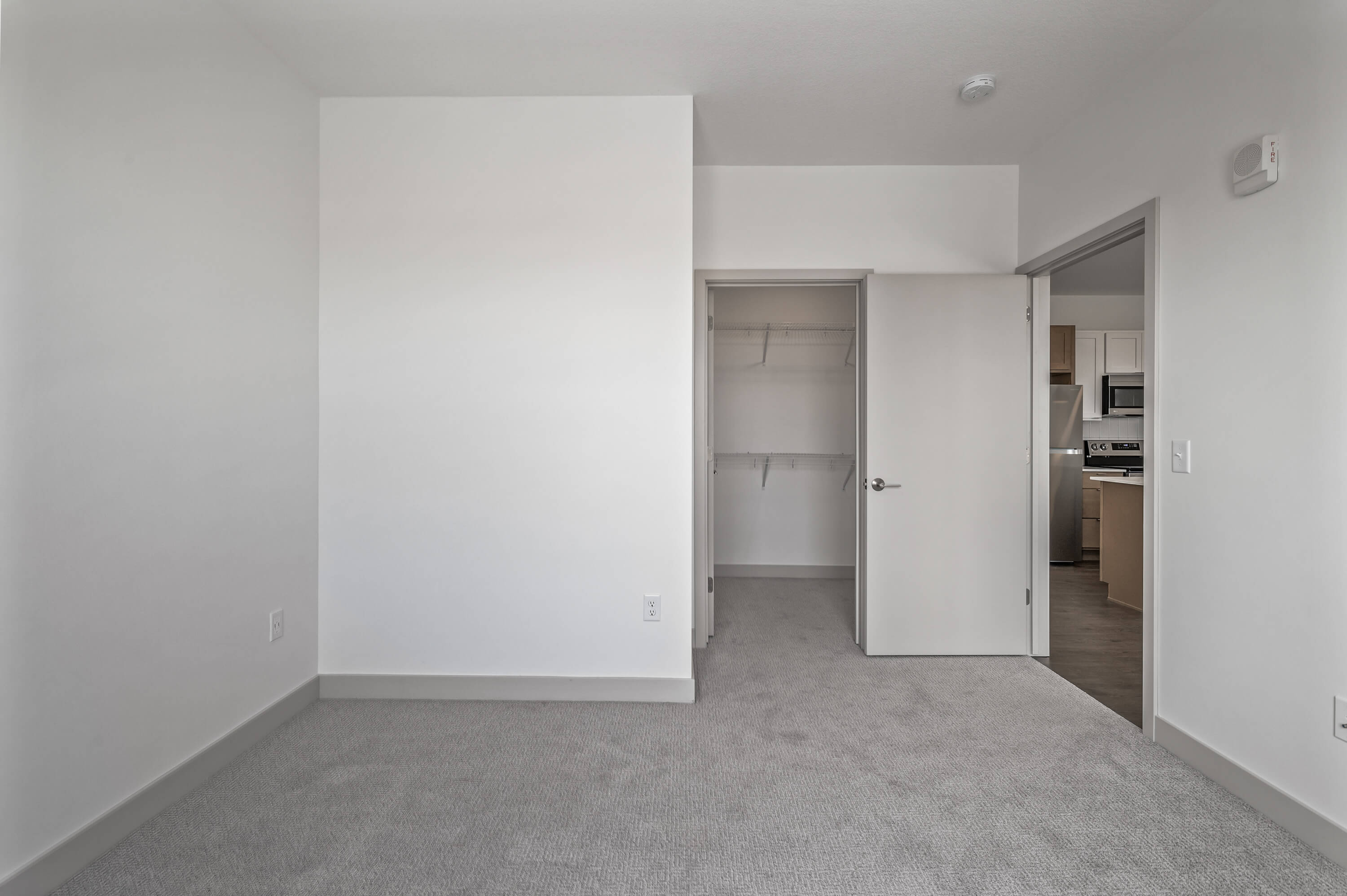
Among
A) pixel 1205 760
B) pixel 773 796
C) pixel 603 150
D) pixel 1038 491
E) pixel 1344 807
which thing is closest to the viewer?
pixel 1344 807

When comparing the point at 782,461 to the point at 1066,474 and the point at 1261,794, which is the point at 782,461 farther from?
the point at 1261,794

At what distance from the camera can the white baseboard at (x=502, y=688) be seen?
9.27 ft

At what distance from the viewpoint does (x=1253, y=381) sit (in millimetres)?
2018

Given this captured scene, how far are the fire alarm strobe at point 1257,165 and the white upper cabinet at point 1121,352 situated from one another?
15.6 feet

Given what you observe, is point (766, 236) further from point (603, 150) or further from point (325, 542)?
point (325, 542)

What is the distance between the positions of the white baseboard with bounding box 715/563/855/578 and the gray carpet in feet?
7.79

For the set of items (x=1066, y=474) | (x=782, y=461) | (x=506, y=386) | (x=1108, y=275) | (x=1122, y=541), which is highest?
(x=1108, y=275)

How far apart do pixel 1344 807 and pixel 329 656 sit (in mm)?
3541

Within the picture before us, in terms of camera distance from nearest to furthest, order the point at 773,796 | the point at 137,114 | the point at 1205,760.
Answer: the point at 137,114, the point at 773,796, the point at 1205,760

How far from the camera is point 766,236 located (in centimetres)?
356

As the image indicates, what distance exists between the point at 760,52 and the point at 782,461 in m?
3.39

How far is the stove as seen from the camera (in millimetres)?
6305

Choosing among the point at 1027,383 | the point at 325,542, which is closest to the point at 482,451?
the point at 325,542

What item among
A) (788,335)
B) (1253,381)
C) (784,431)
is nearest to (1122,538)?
(784,431)
